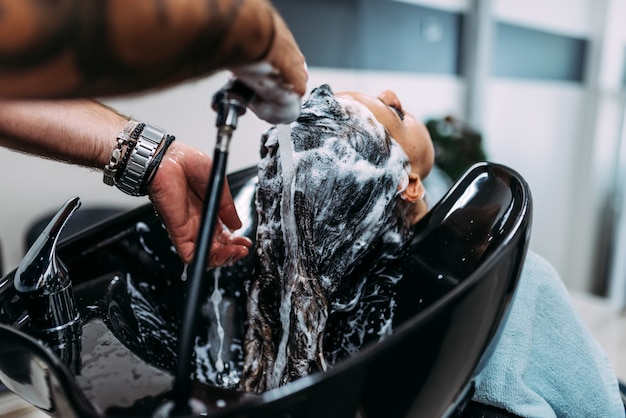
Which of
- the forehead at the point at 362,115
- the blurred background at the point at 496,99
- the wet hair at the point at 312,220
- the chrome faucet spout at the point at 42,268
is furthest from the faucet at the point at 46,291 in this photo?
the blurred background at the point at 496,99

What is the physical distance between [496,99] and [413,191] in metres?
2.59

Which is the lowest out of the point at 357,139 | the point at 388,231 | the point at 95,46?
the point at 388,231

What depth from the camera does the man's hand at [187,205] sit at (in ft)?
2.43

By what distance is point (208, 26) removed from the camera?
35 centimetres

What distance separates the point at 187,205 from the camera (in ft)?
2.50

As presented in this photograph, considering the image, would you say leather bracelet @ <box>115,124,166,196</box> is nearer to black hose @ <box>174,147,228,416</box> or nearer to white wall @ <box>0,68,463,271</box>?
black hose @ <box>174,147,228,416</box>

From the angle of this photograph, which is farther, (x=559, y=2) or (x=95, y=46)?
(x=559, y=2)

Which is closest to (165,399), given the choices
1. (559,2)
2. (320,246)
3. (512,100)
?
(320,246)

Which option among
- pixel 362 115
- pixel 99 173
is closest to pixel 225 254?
pixel 362 115

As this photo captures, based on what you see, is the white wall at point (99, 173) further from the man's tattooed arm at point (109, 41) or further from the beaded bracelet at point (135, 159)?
the man's tattooed arm at point (109, 41)

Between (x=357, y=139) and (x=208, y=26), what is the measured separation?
402 mm

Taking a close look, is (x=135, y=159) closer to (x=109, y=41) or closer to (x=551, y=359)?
(x=109, y=41)

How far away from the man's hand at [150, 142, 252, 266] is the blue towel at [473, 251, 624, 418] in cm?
40

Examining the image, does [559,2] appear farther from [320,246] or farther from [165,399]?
[165,399]
